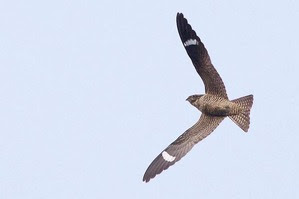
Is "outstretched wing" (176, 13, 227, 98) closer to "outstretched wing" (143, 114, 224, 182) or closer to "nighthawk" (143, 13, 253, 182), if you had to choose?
"nighthawk" (143, 13, 253, 182)

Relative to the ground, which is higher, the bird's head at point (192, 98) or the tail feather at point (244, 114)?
the bird's head at point (192, 98)

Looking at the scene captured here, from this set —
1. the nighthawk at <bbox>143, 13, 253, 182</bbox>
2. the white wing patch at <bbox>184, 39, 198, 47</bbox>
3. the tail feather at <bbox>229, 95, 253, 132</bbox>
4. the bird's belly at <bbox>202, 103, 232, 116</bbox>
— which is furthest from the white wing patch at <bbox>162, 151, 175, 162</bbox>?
the white wing patch at <bbox>184, 39, 198, 47</bbox>

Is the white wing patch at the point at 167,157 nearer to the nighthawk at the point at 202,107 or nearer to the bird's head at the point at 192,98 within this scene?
the nighthawk at the point at 202,107

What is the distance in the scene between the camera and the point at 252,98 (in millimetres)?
17156

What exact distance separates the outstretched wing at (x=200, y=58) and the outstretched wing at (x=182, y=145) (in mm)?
579

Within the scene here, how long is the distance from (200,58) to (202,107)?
0.95 meters

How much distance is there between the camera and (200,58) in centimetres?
1756

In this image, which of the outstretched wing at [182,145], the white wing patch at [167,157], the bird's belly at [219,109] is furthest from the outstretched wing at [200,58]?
the white wing patch at [167,157]

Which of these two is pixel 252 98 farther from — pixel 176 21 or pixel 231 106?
pixel 176 21

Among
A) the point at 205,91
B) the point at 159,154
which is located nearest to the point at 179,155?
the point at 159,154

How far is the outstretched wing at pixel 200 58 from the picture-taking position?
17422 millimetres

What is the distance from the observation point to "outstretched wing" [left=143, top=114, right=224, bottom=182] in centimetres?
1659

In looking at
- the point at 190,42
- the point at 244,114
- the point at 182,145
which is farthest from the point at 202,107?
the point at 190,42

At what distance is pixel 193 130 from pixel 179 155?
26.9 inches
